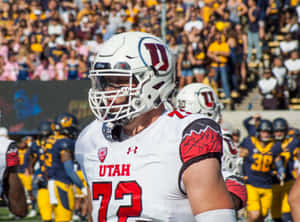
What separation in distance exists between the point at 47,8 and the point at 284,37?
6.35 metres

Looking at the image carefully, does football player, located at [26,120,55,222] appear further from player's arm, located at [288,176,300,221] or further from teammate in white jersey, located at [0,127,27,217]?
player's arm, located at [288,176,300,221]

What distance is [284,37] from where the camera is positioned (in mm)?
14148

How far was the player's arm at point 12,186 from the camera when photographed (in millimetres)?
3941

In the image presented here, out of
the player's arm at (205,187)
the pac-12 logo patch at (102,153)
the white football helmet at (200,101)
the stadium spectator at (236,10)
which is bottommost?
the player's arm at (205,187)

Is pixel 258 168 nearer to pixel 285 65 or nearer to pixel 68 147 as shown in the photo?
pixel 68 147

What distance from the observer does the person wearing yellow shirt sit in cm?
1302

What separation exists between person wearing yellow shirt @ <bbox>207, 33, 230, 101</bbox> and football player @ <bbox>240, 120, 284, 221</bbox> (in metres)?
3.59

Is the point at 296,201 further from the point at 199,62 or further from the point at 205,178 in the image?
the point at 199,62

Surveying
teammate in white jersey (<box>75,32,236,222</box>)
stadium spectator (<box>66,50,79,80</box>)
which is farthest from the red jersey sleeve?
stadium spectator (<box>66,50,79,80</box>)

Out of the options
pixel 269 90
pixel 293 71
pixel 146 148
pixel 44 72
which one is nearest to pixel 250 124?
pixel 269 90

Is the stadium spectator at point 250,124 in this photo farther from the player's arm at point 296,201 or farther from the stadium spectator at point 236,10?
the player's arm at point 296,201

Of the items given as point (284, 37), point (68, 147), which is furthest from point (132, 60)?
point (284, 37)

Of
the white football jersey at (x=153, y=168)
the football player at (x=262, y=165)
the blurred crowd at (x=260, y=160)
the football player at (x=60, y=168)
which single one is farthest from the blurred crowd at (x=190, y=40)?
the white football jersey at (x=153, y=168)

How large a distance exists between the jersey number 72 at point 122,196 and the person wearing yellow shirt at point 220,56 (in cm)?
1040
